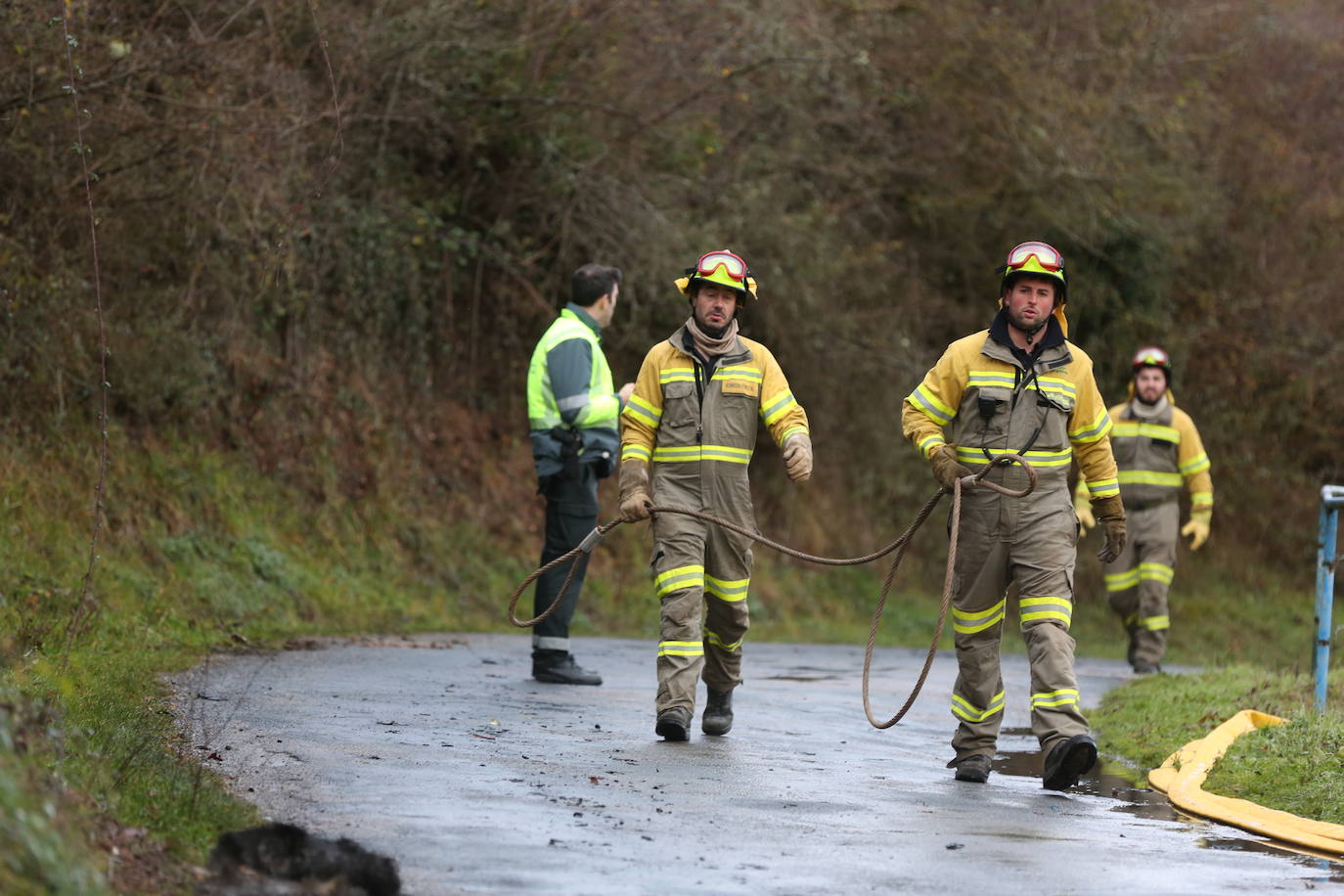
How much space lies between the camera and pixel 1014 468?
7957 millimetres

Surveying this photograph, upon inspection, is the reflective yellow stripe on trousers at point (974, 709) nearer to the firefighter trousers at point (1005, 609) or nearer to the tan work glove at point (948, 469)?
the firefighter trousers at point (1005, 609)

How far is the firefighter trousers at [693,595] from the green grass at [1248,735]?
6.81 ft

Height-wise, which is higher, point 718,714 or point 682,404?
point 682,404

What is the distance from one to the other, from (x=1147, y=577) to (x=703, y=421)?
6721 millimetres

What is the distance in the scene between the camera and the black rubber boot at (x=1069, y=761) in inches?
293

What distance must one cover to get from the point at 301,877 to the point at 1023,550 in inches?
160

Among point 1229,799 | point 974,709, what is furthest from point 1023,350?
point 1229,799

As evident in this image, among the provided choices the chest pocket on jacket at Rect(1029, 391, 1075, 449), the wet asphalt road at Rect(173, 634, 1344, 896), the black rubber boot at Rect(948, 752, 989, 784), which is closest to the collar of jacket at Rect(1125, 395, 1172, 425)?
the wet asphalt road at Rect(173, 634, 1344, 896)

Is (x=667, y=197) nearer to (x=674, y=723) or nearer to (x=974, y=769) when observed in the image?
(x=674, y=723)

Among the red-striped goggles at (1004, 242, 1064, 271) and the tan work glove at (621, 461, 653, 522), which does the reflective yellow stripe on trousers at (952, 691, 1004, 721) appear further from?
the red-striped goggles at (1004, 242, 1064, 271)

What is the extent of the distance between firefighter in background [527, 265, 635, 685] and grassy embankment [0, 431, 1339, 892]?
2052mm

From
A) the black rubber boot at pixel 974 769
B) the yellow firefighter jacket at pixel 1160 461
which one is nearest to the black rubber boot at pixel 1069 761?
the black rubber boot at pixel 974 769

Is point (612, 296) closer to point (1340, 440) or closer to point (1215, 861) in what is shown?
point (1215, 861)

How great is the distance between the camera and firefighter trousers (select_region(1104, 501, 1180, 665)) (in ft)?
46.3
